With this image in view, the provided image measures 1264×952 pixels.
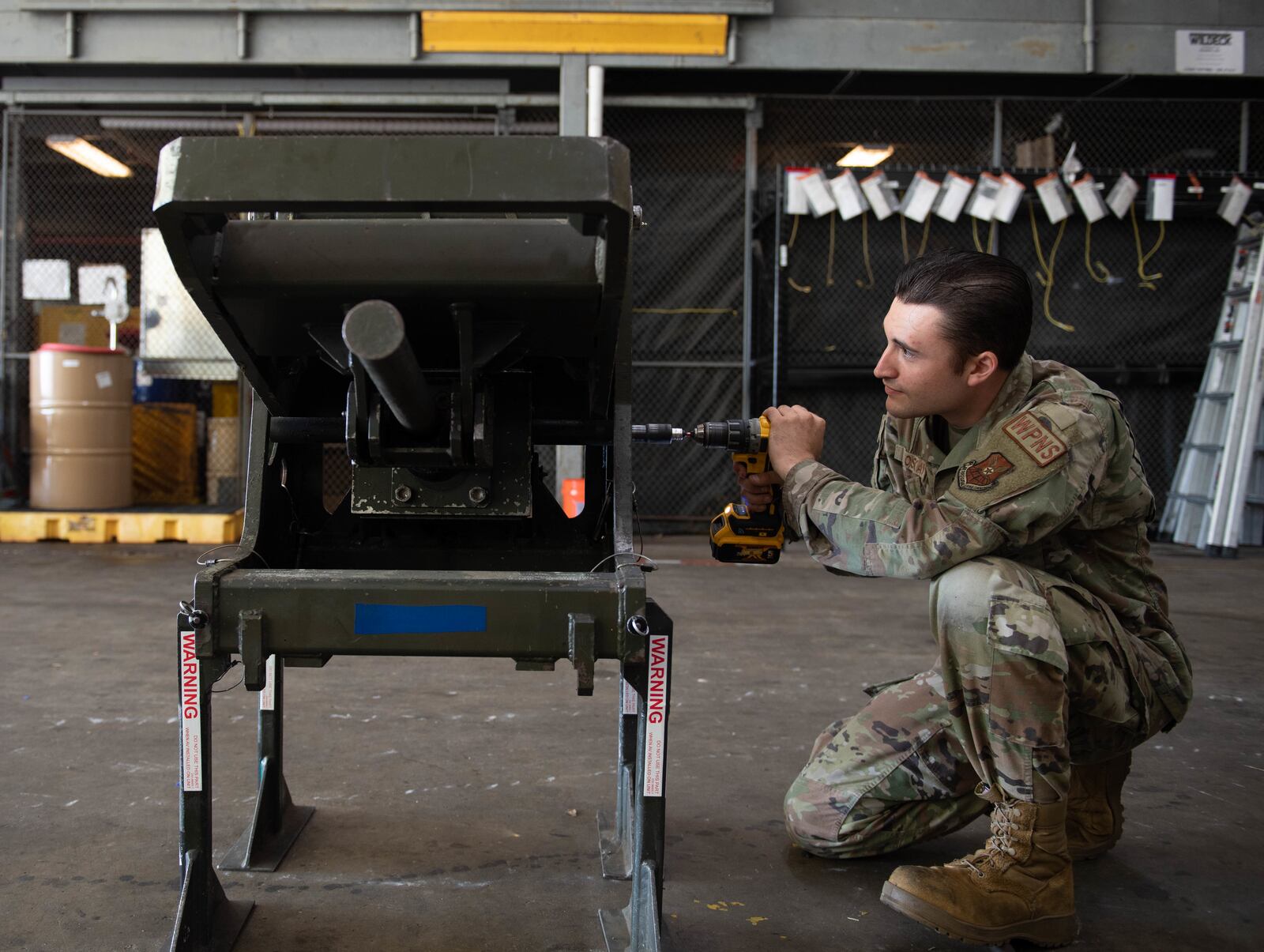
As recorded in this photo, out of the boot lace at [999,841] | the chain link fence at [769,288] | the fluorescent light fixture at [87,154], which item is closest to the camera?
the boot lace at [999,841]

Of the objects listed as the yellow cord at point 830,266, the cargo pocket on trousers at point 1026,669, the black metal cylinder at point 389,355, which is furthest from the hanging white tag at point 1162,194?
the black metal cylinder at point 389,355

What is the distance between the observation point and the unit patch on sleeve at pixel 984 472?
1.68m

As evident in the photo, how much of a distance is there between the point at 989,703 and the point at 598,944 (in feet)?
2.45

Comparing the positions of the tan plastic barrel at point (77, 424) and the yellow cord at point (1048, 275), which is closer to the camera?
the tan plastic barrel at point (77, 424)

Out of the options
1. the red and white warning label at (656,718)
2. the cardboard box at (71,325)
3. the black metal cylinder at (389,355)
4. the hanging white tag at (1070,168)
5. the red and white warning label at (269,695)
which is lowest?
the red and white warning label at (269,695)

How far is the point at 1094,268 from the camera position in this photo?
711 cm

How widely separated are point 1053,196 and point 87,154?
7.30 metres

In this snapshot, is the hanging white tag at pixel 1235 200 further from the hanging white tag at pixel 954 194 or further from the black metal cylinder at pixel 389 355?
the black metal cylinder at pixel 389 355

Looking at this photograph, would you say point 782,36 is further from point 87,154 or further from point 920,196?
point 87,154

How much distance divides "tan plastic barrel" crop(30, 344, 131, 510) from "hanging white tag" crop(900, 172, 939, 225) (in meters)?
5.16

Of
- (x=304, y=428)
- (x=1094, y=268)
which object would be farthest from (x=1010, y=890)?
(x=1094, y=268)

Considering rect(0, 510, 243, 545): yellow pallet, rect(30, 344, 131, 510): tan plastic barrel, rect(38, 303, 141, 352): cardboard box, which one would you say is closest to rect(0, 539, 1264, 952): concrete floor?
rect(0, 510, 243, 545): yellow pallet

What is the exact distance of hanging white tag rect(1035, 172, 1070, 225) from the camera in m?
6.81

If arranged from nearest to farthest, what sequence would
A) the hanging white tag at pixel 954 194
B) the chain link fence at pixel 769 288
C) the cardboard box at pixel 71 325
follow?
the hanging white tag at pixel 954 194 → the chain link fence at pixel 769 288 → the cardboard box at pixel 71 325
